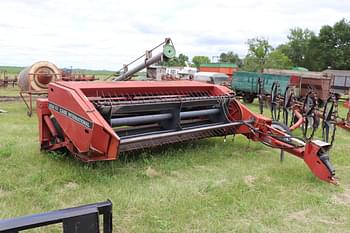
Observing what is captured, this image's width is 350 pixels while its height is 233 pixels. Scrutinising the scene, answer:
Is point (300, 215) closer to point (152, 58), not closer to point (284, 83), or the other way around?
point (152, 58)

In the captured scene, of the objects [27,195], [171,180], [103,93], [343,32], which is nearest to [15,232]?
[27,195]

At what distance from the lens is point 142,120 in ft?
13.0

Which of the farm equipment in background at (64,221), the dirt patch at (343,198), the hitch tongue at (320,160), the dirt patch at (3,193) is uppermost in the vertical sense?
the farm equipment in background at (64,221)

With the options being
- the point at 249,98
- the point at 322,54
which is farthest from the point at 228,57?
the point at 249,98

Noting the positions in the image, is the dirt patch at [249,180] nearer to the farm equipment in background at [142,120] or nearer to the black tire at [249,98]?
the farm equipment in background at [142,120]

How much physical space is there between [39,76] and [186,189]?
22.5ft

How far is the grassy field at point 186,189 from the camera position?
274 cm

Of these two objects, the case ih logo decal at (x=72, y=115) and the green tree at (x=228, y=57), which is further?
the green tree at (x=228, y=57)

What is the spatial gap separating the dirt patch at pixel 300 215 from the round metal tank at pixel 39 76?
7566mm

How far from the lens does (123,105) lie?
3.67 metres

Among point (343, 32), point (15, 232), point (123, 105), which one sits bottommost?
point (15, 232)

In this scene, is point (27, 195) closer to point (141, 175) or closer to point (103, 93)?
point (141, 175)

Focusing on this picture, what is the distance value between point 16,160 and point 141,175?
1604 mm

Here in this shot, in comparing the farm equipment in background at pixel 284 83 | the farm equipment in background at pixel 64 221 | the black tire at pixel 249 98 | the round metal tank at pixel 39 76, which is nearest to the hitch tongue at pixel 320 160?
the farm equipment in background at pixel 64 221
